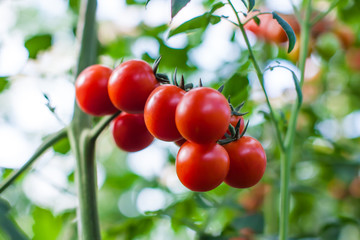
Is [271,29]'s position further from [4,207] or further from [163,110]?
[4,207]

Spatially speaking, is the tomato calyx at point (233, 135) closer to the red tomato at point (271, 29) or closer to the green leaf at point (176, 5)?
the green leaf at point (176, 5)

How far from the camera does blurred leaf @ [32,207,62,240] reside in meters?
0.83

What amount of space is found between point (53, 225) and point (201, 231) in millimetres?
326

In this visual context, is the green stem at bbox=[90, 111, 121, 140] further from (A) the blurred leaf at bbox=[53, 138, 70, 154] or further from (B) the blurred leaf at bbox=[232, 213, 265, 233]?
(B) the blurred leaf at bbox=[232, 213, 265, 233]

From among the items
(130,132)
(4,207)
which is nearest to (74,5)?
(130,132)

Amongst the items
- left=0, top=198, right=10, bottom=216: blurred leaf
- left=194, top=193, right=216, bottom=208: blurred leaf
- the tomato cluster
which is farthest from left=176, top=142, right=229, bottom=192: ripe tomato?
left=194, top=193, right=216, bottom=208: blurred leaf

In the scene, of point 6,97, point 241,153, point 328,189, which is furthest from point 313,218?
point 6,97

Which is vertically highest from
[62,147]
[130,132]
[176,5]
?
[176,5]

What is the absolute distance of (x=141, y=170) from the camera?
136 centimetres

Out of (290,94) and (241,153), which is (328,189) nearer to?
(290,94)

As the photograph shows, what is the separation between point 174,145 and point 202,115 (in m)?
0.70

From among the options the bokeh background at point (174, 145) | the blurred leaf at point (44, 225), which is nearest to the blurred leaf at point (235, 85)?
the bokeh background at point (174, 145)

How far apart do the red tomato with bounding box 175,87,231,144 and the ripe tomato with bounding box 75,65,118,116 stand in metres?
0.18

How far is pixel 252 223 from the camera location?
89 cm
